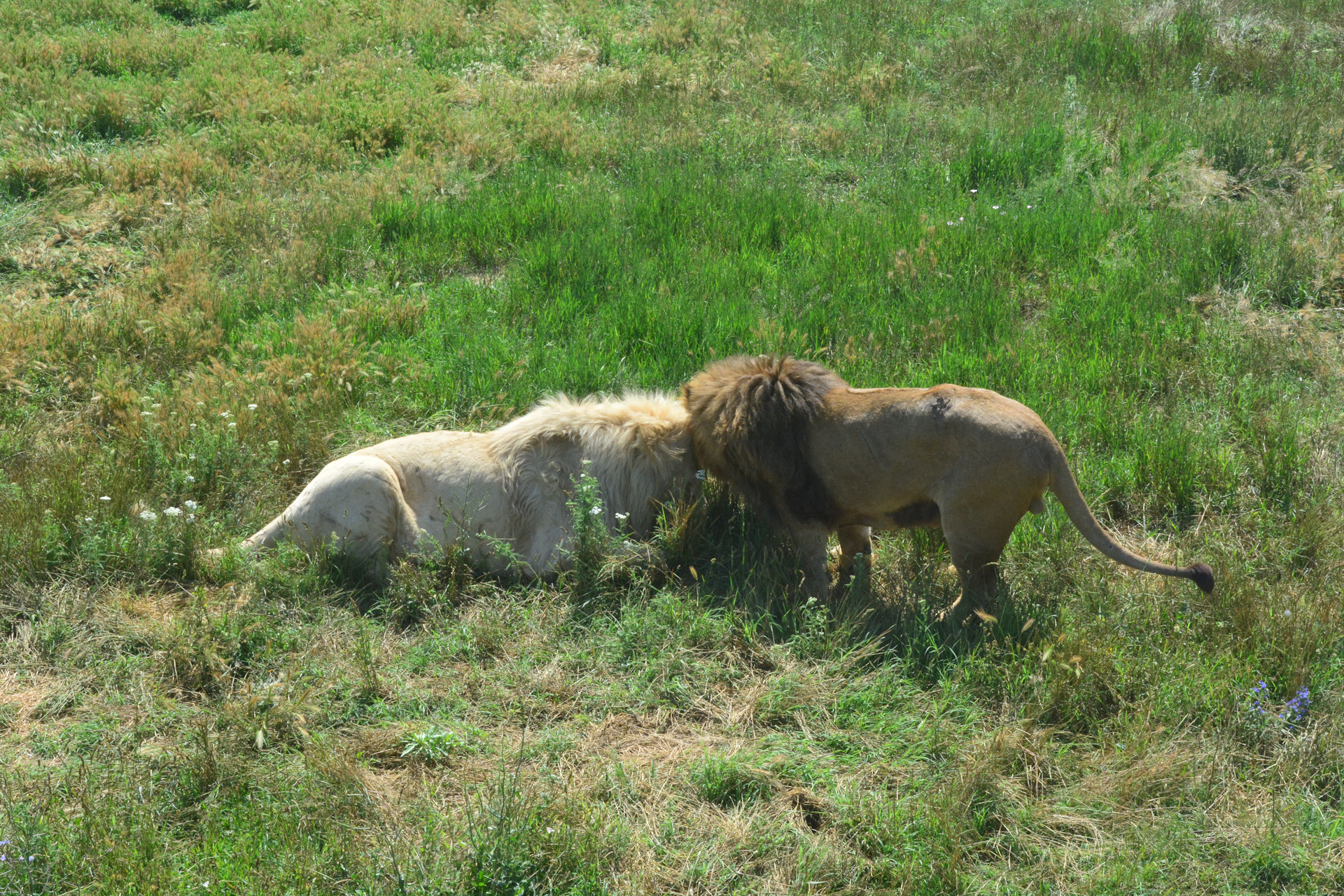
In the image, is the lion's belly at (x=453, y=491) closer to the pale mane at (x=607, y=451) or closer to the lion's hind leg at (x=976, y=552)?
the pale mane at (x=607, y=451)

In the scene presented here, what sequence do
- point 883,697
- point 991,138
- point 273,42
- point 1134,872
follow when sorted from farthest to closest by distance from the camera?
point 273,42
point 991,138
point 883,697
point 1134,872

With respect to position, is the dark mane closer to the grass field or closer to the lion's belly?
the grass field

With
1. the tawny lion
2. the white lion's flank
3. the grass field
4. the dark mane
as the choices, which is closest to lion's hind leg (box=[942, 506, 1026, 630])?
the tawny lion

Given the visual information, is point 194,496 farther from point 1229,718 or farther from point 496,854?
point 1229,718

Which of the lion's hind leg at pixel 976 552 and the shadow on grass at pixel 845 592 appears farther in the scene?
the shadow on grass at pixel 845 592

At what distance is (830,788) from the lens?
4043mm

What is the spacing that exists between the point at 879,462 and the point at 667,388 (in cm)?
228

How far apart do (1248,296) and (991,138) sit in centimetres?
316

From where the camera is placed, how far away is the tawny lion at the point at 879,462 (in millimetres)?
4551

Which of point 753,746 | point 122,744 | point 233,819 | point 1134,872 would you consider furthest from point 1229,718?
point 122,744

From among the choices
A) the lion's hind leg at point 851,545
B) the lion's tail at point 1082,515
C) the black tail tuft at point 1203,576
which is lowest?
the lion's hind leg at point 851,545

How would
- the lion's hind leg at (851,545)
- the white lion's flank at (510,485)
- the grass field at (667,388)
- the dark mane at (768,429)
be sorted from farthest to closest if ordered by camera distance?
1. the lion's hind leg at (851,545)
2. the white lion's flank at (510,485)
3. the dark mane at (768,429)
4. the grass field at (667,388)

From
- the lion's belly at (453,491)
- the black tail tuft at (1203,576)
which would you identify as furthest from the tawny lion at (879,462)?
the lion's belly at (453,491)

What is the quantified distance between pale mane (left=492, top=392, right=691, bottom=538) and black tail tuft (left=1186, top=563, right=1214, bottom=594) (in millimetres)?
2501
